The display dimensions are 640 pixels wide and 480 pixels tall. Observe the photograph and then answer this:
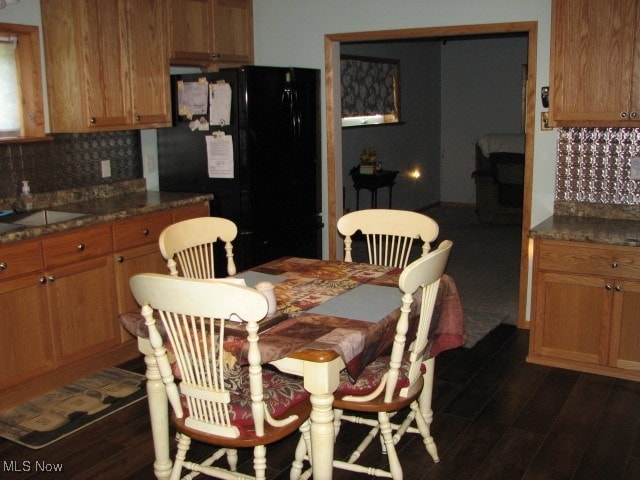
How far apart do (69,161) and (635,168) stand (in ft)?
10.8

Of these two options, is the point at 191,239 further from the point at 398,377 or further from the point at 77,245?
the point at 398,377

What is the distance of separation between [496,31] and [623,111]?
992 mm

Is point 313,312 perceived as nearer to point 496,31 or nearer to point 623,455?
point 623,455

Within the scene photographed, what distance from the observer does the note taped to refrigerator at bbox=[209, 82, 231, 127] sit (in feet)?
14.0

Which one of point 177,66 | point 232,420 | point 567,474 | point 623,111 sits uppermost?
point 177,66

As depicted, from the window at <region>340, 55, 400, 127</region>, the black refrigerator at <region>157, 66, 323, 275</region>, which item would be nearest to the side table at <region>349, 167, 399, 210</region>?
the window at <region>340, 55, 400, 127</region>

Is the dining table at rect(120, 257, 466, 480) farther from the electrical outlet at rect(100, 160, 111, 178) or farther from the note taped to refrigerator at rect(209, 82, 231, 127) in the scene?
the electrical outlet at rect(100, 160, 111, 178)

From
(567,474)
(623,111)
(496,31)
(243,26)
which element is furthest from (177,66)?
(567,474)

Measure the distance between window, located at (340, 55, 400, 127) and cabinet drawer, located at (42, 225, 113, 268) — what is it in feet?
12.9

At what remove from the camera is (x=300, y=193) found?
4.72 metres

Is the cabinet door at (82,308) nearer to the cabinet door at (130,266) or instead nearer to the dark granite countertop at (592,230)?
the cabinet door at (130,266)

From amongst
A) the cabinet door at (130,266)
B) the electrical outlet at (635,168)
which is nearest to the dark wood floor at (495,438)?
the cabinet door at (130,266)

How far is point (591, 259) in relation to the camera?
11.7 ft

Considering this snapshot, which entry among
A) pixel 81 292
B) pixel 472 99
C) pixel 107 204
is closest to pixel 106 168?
pixel 107 204
